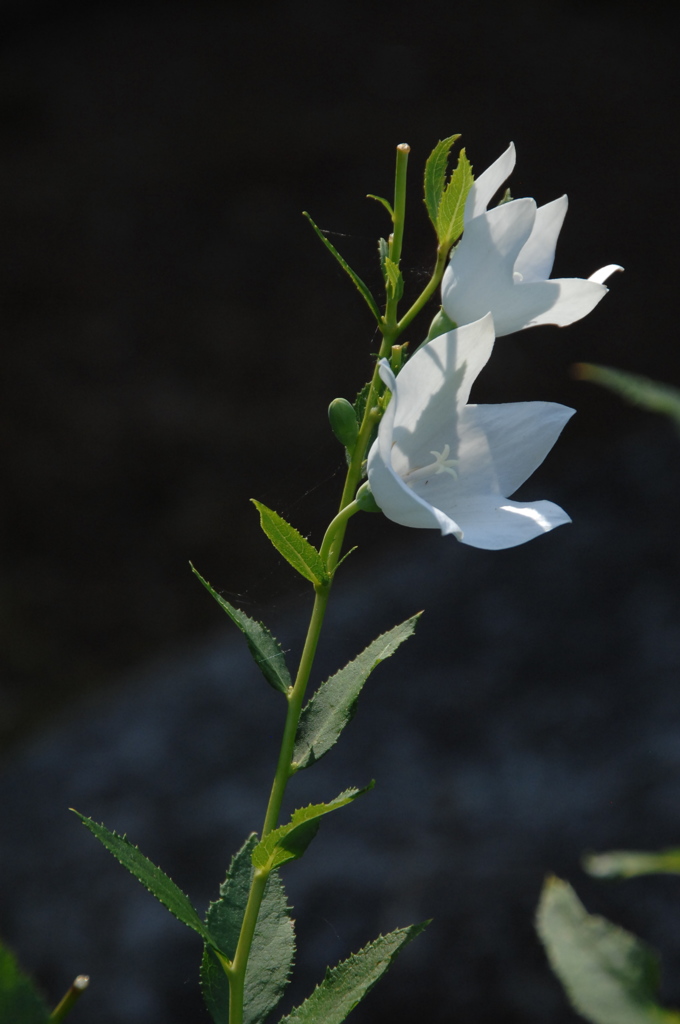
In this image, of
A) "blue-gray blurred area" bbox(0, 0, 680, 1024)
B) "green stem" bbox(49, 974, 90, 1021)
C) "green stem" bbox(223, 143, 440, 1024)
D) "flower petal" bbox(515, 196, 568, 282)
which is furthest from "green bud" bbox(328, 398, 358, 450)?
"blue-gray blurred area" bbox(0, 0, 680, 1024)

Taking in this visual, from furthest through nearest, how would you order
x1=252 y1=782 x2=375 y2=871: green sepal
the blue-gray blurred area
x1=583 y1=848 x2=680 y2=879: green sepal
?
the blue-gray blurred area → x1=252 y1=782 x2=375 y2=871: green sepal → x1=583 y1=848 x2=680 y2=879: green sepal

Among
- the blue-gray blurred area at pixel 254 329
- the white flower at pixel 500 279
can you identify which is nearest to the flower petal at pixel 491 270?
the white flower at pixel 500 279

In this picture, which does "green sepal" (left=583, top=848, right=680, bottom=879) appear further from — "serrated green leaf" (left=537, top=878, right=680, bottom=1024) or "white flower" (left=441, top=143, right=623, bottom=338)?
"white flower" (left=441, top=143, right=623, bottom=338)

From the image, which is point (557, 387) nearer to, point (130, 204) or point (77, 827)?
point (130, 204)

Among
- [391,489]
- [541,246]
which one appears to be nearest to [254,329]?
[541,246]

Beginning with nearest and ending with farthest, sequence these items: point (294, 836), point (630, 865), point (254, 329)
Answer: point (630, 865), point (294, 836), point (254, 329)

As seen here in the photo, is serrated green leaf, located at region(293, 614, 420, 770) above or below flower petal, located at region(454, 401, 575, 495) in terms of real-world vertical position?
below

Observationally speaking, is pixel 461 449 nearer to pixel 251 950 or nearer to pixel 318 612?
pixel 318 612
